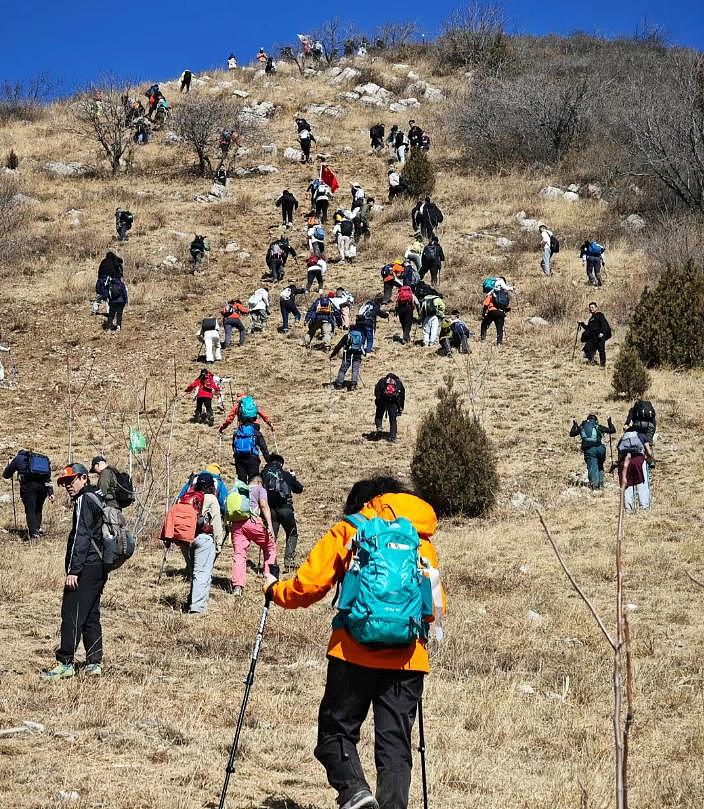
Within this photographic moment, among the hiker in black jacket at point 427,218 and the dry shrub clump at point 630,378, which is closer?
the dry shrub clump at point 630,378

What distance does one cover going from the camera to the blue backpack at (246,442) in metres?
13.8

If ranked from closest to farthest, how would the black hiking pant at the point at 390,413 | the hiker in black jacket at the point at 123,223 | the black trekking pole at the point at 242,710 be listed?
the black trekking pole at the point at 242,710 < the black hiking pant at the point at 390,413 < the hiker in black jacket at the point at 123,223

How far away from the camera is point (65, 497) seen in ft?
52.0

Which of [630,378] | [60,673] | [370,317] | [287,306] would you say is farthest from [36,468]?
[287,306]

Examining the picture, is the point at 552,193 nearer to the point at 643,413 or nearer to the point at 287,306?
the point at 287,306

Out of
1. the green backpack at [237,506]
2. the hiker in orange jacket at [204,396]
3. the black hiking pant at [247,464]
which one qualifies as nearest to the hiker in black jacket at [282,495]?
the green backpack at [237,506]

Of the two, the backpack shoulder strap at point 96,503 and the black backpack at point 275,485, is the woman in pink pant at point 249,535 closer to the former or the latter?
the black backpack at point 275,485

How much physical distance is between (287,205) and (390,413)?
1574 cm

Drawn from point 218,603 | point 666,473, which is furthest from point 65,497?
point 666,473

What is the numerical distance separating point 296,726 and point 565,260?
23.3 meters

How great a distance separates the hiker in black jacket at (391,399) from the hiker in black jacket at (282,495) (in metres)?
5.53

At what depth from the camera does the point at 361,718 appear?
3775mm

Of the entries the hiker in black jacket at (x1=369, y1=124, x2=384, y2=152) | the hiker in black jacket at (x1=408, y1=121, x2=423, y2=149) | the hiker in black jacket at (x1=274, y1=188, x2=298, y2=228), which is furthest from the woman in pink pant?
the hiker in black jacket at (x1=369, y1=124, x2=384, y2=152)

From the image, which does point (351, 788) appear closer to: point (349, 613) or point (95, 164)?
point (349, 613)
